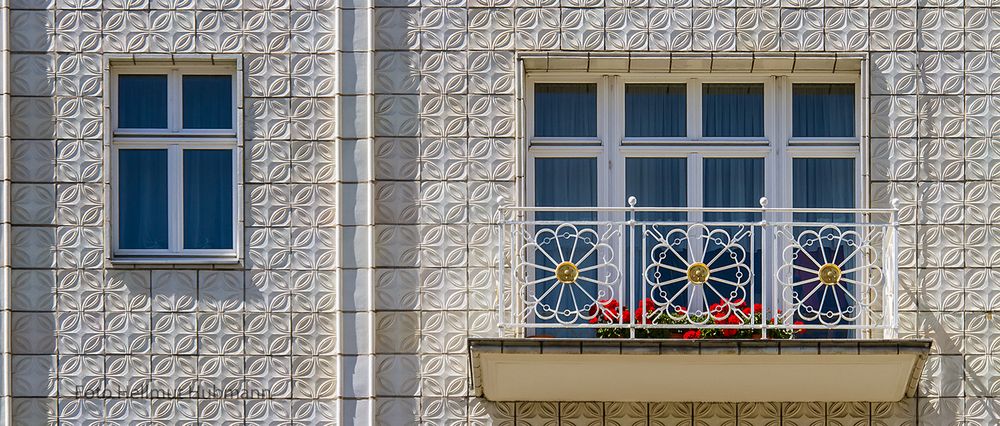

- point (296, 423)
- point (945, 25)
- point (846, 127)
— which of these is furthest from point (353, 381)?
point (945, 25)

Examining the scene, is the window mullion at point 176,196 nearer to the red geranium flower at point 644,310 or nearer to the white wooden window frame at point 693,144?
the white wooden window frame at point 693,144

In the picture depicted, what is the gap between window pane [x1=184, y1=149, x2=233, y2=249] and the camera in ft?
34.3

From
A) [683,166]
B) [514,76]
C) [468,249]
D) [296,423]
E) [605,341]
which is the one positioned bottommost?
[296,423]

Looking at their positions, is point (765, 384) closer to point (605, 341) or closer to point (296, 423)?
point (605, 341)

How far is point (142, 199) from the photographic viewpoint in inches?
413

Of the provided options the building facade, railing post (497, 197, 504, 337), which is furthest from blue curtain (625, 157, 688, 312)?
railing post (497, 197, 504, 337)

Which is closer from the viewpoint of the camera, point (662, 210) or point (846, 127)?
point (662, 210)

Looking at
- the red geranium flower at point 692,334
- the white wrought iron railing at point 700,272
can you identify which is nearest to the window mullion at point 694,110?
the white wrought iron railing at point 700,272

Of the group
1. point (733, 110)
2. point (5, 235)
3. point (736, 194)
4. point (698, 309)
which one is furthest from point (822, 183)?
point (5, 235)

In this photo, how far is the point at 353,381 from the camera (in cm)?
1014

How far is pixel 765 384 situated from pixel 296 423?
11.9 feet

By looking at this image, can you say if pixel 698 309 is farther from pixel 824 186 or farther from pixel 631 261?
pixel 824 186

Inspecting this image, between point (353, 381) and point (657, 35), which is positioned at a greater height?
point (657, 35)

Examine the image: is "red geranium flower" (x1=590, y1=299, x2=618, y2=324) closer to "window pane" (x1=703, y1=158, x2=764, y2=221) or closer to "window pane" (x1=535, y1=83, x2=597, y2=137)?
"window pane" (x1=703, y1=158, x2=764, y2=221)
